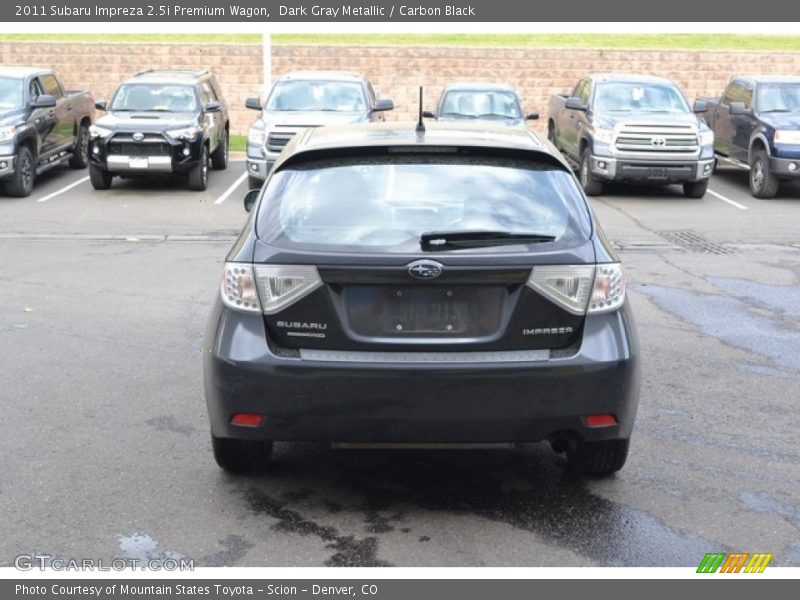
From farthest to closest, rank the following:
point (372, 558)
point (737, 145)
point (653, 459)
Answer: point (737, 145), point (653, 459), point (372, 558)

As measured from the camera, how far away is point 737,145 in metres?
20.0

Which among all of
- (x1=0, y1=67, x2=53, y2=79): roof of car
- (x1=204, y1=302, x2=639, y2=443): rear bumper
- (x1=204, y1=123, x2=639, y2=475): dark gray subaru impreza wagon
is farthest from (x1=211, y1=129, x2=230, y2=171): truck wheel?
(x1=204, y1=302, x2=639, y2=443): rear bumper

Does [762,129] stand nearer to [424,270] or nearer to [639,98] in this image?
[639,98]

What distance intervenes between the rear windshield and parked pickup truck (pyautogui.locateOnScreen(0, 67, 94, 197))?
12.8 m

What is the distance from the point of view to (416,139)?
562cm

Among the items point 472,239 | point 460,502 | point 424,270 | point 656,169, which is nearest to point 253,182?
point 656,169

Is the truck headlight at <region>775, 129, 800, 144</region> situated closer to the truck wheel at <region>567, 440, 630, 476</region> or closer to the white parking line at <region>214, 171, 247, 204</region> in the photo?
the white parking line at <region>214, 171, 247, 204</region>

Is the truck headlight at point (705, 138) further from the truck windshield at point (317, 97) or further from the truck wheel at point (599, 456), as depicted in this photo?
the truck wheel at point (599, 456)

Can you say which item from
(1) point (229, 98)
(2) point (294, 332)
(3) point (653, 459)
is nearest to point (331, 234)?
(2) point (294, 332)

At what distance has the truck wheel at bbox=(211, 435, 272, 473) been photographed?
5641 millimetres

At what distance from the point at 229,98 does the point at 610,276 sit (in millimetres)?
25226

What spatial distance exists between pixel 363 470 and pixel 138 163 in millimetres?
12895

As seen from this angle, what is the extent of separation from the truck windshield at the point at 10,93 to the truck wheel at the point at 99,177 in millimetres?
1429

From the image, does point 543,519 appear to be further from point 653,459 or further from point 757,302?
point 757,302
